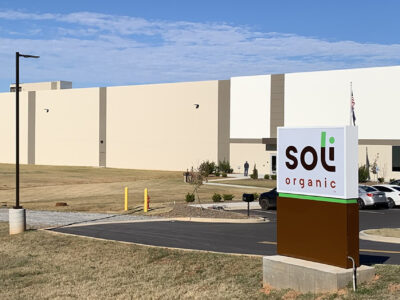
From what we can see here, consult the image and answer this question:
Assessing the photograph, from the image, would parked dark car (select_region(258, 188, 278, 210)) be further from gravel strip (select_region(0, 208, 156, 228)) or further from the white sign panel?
the white sign panel

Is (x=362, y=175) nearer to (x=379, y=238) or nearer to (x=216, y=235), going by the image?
(x=379, y=238)

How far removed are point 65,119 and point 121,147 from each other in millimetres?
11411

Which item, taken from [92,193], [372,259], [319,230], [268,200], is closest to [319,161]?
[319,230]

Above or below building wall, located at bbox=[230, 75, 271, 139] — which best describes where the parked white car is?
below

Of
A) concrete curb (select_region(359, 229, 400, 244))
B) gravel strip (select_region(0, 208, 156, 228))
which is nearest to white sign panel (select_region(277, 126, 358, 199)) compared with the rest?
concrete curb (select_region(359, 229, 400, 244))

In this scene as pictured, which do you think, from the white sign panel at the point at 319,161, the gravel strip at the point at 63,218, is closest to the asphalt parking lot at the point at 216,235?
the gravel strip at the point at 63,218

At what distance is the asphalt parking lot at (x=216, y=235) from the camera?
62.7 feet

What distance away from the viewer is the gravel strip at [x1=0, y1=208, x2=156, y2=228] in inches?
1076

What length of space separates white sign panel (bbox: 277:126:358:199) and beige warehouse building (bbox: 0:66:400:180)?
48442 mm

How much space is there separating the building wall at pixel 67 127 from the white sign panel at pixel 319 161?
73.2 metres

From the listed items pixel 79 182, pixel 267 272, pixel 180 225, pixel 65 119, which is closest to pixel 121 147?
pixel 65 119

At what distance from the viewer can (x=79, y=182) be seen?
58312 millimetres

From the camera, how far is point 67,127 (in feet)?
291

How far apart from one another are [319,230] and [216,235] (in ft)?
34.4
